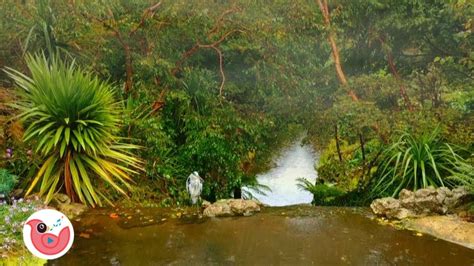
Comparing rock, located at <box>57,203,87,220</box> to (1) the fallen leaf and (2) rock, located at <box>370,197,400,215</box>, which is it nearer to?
(1) the fallen leaf

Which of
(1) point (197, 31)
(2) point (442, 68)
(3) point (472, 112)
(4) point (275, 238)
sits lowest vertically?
(4) point (275, 238)

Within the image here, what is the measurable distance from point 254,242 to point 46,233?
6.89 ft

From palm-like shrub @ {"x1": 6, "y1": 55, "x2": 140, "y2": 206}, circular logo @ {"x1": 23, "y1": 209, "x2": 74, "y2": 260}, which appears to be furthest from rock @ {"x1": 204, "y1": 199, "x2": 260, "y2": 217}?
circular logo @ {"x1": 23, "y1": 209, "x2": 74, "y2": 260}

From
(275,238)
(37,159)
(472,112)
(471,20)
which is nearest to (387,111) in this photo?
(472,112)

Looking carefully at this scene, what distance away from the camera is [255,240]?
4.77 metres

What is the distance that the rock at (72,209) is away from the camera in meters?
5.54

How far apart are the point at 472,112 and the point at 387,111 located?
125cm

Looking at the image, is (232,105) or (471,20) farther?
(232,105)

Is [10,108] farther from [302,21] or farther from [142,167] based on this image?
[302,21]

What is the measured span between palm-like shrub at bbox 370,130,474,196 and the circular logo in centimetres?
438

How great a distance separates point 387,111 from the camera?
6828 millimetres

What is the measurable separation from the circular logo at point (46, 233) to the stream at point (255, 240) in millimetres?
809

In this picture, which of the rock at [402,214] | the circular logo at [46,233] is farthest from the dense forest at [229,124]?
the circular logo at [46,233]

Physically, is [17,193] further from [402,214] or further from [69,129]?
[402,214]
